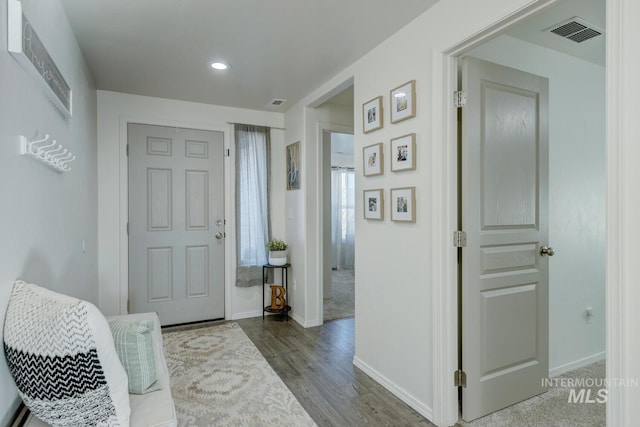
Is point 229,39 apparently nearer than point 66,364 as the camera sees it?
No

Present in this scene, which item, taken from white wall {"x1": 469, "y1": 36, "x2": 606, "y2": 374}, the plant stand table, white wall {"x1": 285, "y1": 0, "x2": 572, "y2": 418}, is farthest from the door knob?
the plant stand table

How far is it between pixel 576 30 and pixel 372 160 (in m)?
1.50

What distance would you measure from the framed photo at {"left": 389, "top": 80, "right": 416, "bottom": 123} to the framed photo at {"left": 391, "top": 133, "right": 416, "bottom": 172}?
0.13m

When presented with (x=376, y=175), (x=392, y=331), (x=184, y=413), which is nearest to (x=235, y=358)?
(x=184, y=413)

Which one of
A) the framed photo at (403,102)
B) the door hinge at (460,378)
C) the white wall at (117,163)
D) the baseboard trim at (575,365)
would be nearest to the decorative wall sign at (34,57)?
the white wall at (117,163)

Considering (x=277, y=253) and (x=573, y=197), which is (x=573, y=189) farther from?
(x=277, y=253)

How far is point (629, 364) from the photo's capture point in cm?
118

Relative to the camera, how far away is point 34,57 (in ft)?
4.51

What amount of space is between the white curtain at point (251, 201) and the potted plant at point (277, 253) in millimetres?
145

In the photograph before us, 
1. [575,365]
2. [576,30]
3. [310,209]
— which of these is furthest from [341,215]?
[576,30]

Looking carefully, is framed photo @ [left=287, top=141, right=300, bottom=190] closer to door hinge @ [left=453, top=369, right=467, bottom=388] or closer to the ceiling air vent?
the ceiling air vent

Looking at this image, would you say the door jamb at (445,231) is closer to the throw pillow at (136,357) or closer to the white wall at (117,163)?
the throw pillow at (136,357)

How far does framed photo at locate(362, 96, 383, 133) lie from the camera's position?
242cm

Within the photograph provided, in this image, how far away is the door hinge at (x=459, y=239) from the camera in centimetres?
198
